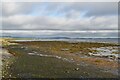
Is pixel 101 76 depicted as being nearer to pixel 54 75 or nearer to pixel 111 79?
pixel 111 79

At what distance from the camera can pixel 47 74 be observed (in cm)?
2681

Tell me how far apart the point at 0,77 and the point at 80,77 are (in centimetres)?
811

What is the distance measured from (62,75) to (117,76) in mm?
6305

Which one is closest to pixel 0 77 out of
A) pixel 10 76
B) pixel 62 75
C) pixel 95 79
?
pixel 10 76

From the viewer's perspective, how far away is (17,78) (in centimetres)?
2384

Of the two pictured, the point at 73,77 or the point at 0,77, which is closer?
the point at 0,77

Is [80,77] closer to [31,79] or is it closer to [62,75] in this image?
[62,75]

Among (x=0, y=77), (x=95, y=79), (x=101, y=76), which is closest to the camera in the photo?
(x=0, y=77)

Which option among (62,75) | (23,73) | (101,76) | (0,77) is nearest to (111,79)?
(101,76)

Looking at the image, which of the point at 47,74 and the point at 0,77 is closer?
the point at 0,77

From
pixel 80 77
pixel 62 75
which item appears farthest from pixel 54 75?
pixel 80 77

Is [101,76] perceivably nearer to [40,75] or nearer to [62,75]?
[62,75]

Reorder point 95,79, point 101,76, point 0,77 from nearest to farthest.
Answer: point 0,77, point 95,79, point 101,76

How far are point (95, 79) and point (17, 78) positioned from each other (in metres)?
7.91
